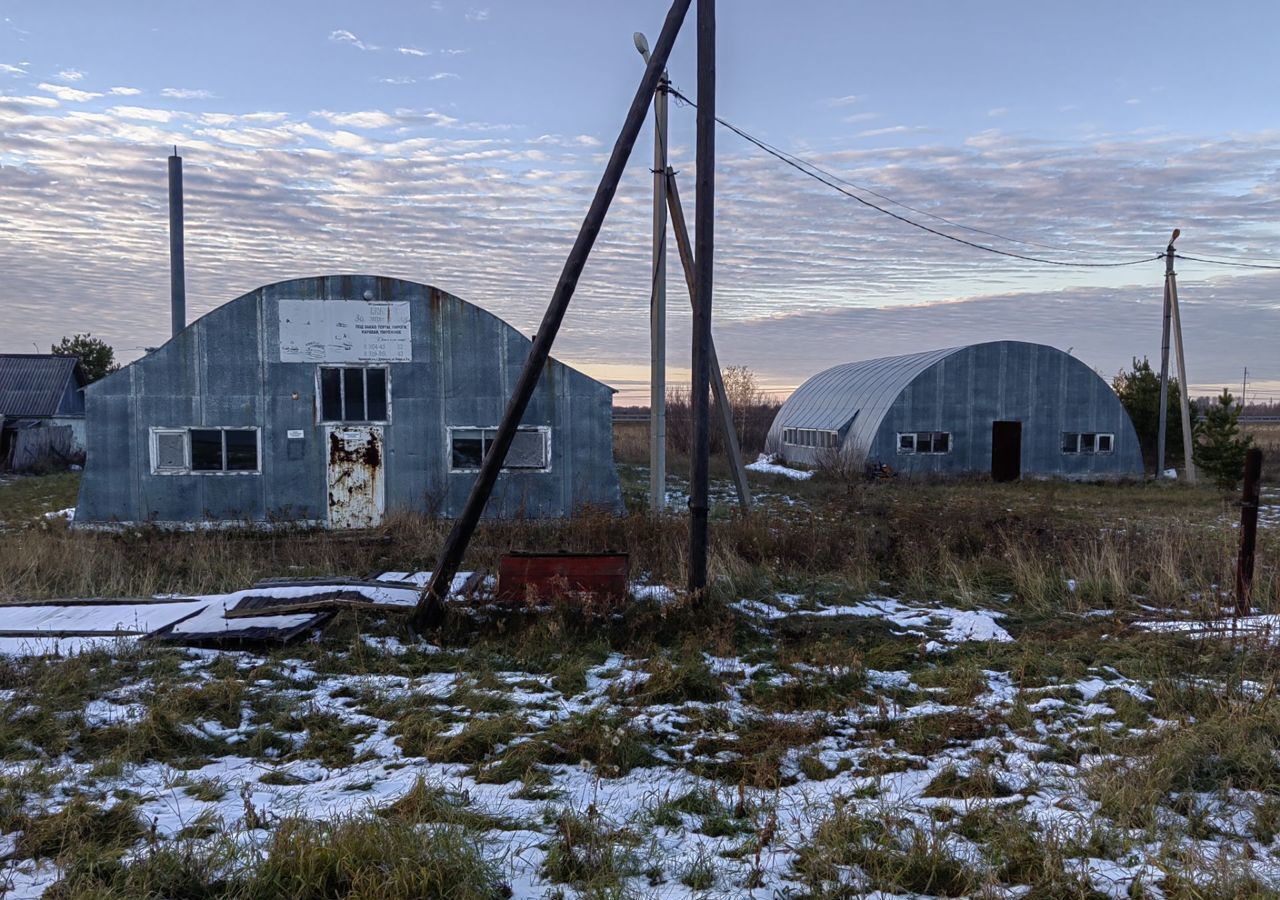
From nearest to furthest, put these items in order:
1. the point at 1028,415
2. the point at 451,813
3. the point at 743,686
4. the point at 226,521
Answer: the point at 451,813 → the point at 743,686 → the point at 226,521 → the point at 1028,415

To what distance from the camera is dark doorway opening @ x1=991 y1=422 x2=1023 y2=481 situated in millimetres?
28344

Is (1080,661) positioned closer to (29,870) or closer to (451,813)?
(451,813)

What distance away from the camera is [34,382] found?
34.7 m

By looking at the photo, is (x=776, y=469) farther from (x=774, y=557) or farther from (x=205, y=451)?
(x=774, y=557)

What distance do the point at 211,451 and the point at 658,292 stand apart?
29.2 ft

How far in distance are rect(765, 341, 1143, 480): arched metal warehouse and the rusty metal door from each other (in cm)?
1571

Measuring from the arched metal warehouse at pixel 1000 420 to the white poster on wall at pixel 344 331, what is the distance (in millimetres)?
15694

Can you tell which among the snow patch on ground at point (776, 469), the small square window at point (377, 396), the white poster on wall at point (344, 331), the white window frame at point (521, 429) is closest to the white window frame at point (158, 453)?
the white poster on wall at point (344, 331)

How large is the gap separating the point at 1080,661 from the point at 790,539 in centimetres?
485

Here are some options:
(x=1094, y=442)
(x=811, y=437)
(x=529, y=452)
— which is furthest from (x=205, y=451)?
(x=1094, y=442)

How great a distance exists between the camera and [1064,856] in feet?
13.1

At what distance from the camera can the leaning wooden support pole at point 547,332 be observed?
801 cm

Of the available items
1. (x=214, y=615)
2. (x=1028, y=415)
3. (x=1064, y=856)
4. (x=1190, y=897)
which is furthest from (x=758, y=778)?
(x=1028, y=415)

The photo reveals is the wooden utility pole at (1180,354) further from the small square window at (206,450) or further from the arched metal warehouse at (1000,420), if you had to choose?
the small square window at (206,450)
